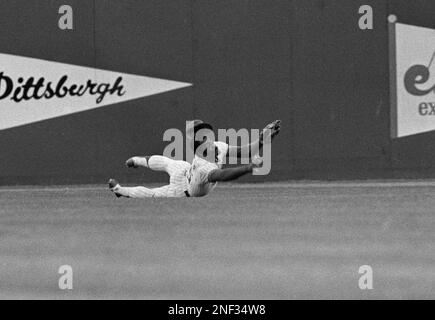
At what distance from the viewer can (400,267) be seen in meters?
7.02

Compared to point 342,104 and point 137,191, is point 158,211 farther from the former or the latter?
point 342,104

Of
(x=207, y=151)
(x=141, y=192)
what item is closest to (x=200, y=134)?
(x=207, y=151)

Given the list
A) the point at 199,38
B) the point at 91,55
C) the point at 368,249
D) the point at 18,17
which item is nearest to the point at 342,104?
the point at 199,38

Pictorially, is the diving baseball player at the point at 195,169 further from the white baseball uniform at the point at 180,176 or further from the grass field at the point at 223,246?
the grass field at the point at 223,246

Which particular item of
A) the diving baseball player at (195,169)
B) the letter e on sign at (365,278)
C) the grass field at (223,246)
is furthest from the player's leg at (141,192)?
the letter e on sign at (365,278)

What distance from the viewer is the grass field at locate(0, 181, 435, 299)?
6.16 meters

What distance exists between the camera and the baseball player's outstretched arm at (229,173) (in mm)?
9320

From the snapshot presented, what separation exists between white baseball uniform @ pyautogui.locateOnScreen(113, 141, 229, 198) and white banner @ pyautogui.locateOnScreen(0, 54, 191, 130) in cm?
542

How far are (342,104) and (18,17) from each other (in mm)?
7694

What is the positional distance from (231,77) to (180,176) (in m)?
5.85

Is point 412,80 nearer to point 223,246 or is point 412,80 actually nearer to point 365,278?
point 223,246

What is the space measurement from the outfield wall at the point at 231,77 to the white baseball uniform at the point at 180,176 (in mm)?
4880

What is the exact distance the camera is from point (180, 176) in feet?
38.1

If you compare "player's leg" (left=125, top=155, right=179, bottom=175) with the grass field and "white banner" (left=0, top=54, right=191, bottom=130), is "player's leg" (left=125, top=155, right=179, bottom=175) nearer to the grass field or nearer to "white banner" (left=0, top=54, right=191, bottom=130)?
the grass field
